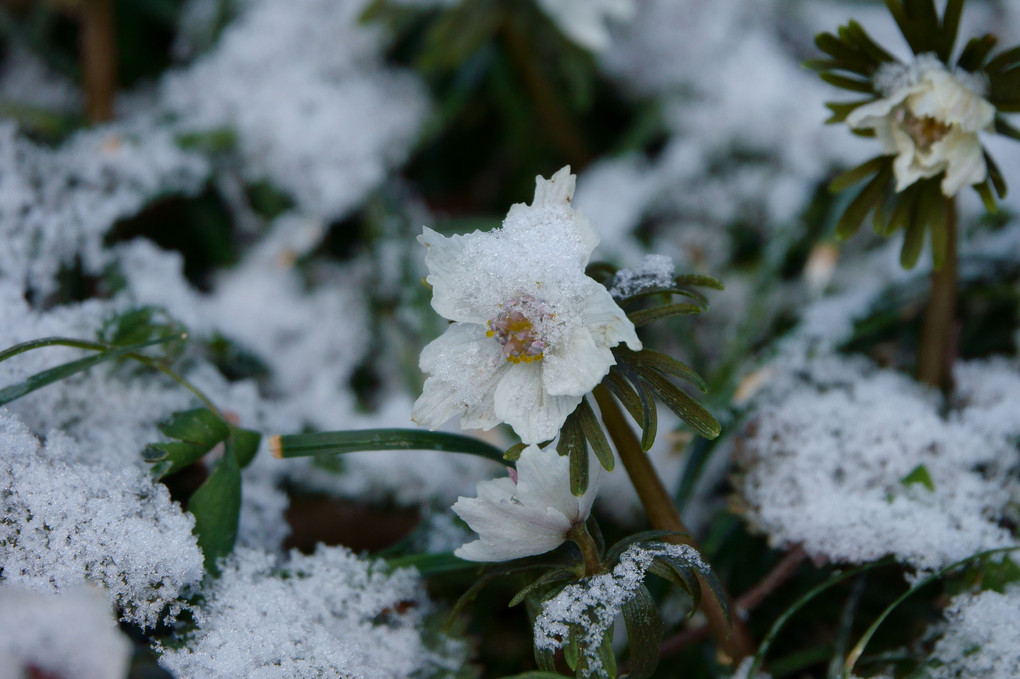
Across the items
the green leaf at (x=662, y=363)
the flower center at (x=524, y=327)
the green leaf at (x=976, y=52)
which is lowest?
the green leaf at (x=662, y=363)

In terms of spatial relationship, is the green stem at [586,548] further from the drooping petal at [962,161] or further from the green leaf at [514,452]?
the drooping petal at [962,161]

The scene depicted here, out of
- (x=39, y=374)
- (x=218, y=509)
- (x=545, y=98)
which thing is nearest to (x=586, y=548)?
(x=218, y=509)

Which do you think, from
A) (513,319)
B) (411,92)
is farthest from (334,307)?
(513,319)

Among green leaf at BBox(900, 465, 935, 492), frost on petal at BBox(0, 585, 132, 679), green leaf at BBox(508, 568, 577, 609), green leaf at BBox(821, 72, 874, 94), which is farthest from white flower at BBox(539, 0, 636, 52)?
frost on petal at BBox(0, 585, 132, 679)

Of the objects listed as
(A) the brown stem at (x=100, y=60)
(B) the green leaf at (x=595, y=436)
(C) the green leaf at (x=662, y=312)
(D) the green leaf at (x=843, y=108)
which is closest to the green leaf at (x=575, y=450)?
(B) the green leaf at (x=595, y=436)

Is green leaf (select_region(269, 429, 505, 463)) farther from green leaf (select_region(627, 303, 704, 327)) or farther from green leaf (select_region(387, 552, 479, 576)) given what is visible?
green leaf (select_region(627, 303, 704, 327))

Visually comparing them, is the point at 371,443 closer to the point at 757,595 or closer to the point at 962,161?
the point at 757,595
